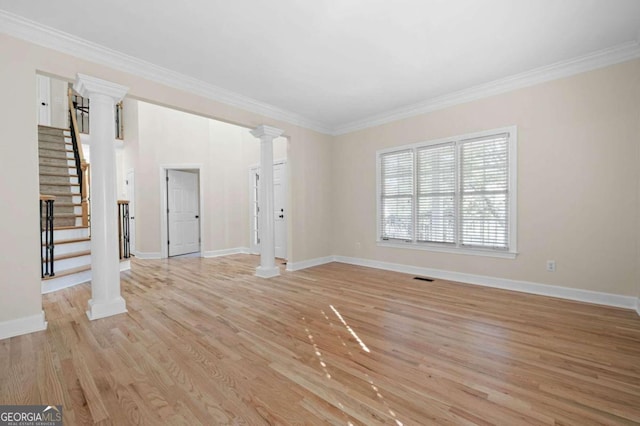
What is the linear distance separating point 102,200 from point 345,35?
3107mm

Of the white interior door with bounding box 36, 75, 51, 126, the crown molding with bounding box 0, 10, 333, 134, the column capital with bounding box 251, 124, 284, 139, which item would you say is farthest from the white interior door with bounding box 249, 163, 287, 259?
the white interior door with bounding box 36, 75, 51, 126

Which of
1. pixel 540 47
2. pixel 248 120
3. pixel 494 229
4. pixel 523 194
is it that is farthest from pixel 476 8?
pixel 248 120

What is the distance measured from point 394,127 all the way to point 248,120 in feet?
8.52

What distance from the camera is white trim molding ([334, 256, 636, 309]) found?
10.5 feet

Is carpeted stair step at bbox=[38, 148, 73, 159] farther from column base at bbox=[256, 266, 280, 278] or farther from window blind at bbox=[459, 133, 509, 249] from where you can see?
window blind at bbox=[459, 133, 509, 249]

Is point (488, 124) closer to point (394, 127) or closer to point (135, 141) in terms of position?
point (394, 127)

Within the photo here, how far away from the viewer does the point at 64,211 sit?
5.14 metres

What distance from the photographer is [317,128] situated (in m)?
5.74

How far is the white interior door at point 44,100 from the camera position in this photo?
6.87m

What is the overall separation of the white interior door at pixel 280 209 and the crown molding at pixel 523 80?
2.28 meters

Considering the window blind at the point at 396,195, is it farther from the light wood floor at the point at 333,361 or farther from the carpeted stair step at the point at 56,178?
the carpeted stair step at the point at 56,178

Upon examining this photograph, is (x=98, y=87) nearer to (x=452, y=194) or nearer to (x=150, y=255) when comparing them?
(x=150, y=255)

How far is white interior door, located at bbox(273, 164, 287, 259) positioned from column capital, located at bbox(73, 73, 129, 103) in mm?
3456

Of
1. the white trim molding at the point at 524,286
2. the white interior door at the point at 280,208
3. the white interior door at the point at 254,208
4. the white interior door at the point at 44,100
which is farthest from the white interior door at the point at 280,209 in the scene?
the white interior door at the point at 44,100
